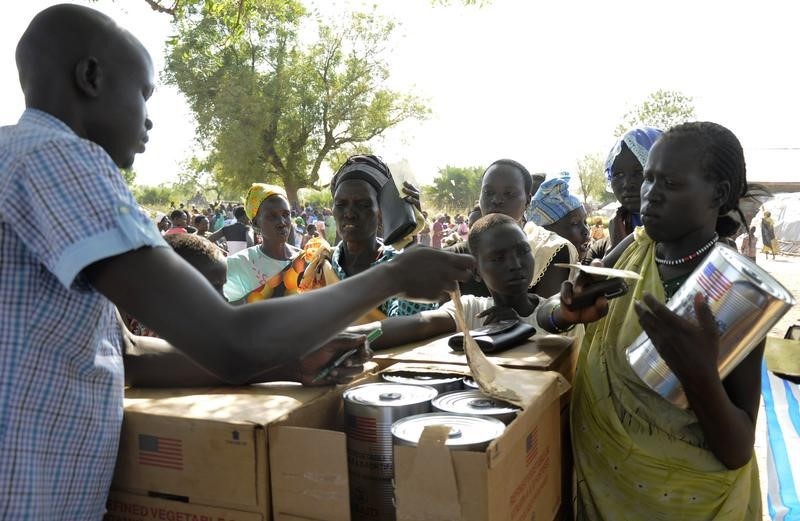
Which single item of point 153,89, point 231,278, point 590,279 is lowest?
point 231,278

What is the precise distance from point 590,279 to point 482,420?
0.66 metres

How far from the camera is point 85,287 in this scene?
111 centimetres

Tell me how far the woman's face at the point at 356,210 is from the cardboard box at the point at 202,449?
5.80 ft

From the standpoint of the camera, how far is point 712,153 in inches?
72.2

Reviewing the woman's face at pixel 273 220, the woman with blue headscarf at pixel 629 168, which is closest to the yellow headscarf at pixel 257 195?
the woman's face at pixel 273 220

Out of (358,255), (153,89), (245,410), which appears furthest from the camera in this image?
(358,255)

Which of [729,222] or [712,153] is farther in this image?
[729,222]

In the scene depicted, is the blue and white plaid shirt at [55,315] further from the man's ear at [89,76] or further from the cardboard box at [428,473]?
the cardboard box at [428,473]

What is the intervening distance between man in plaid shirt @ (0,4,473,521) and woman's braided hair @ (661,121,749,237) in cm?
96

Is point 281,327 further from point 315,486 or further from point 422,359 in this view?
point 422,359

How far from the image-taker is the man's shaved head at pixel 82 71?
122 cm

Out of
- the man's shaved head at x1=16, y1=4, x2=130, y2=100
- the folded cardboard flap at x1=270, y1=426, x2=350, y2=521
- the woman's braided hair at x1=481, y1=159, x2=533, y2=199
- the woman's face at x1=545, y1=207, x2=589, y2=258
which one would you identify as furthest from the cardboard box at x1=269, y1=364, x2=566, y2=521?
the woman's face at x1=545, y1=207, x2=589, y2=258

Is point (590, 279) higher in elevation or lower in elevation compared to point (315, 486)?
higher

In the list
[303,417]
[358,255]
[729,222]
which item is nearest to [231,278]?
[358,255]
